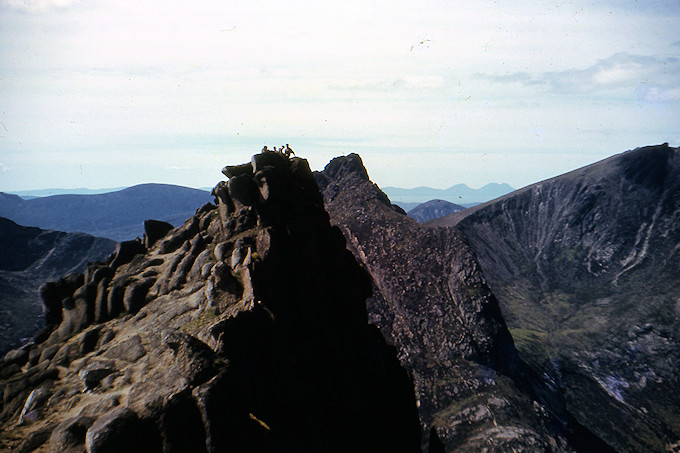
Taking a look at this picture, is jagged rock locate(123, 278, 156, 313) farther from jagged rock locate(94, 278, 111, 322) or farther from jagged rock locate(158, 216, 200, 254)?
jagged rock locate(158, 216, 200, 254)

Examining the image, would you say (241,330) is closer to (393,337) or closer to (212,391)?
(212,391)

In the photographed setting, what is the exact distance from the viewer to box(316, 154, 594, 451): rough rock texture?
10588 centimetres

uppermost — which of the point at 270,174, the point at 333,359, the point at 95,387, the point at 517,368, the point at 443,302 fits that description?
the point at 270,174

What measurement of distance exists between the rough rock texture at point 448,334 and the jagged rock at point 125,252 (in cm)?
7797

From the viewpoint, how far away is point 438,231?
16550 centimetres

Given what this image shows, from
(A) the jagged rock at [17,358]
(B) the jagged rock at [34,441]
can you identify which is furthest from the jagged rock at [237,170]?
(B) the jagged rock at [34,441]

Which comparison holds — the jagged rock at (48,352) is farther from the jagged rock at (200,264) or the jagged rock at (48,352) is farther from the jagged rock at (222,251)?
the jagged rock at (222,251)

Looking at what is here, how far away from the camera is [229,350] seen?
66.6ft

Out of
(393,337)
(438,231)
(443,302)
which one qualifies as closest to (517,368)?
(443,302)

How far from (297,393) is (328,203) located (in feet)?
565

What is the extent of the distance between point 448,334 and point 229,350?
12391cm

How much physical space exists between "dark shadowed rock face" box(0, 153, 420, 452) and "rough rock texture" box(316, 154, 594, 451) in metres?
71.5

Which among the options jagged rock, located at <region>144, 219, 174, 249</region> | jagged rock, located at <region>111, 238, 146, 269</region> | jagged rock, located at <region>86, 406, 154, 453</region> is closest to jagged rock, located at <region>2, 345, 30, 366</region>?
jagged rock, located at <region>111, 238, 146, 269</region>

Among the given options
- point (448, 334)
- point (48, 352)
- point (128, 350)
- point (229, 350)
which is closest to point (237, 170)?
point (128, 350)
